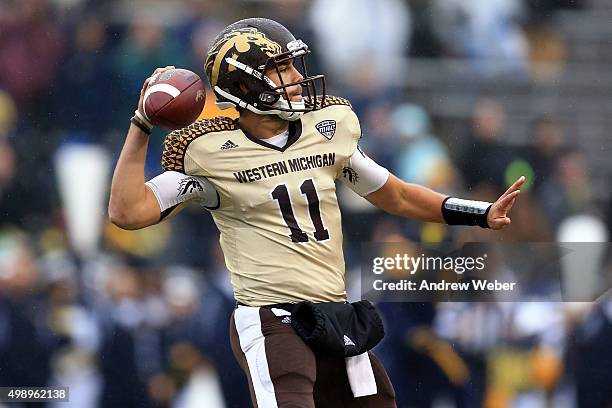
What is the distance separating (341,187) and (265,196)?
1.89 metres

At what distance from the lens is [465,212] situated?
402 cm

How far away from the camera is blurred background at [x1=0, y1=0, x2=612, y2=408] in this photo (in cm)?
555

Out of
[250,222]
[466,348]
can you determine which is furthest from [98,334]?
[250,222]

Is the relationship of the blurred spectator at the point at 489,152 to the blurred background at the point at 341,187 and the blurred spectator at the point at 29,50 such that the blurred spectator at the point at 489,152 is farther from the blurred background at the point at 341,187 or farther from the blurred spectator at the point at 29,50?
the blurred spectator at the point at 29,50

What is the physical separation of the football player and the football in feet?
0.25

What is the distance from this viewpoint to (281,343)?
3562 millimetres

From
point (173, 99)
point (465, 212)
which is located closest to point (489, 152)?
point (465, 212)

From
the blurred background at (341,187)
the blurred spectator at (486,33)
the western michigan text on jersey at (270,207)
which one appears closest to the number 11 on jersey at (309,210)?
the western michigan text on jersey at (270,207)

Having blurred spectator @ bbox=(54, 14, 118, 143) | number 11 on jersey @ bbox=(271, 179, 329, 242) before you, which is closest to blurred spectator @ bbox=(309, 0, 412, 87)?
blurred spectator @ bbox=(54, 14, 118, 143)

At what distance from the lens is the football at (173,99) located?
3.51m

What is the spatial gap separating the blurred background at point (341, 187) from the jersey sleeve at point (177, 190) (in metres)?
1.88

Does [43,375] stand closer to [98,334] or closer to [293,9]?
[98,334]

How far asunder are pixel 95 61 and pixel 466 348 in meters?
2.22

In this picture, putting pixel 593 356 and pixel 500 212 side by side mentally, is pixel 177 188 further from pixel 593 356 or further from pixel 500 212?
pixel 593 356
